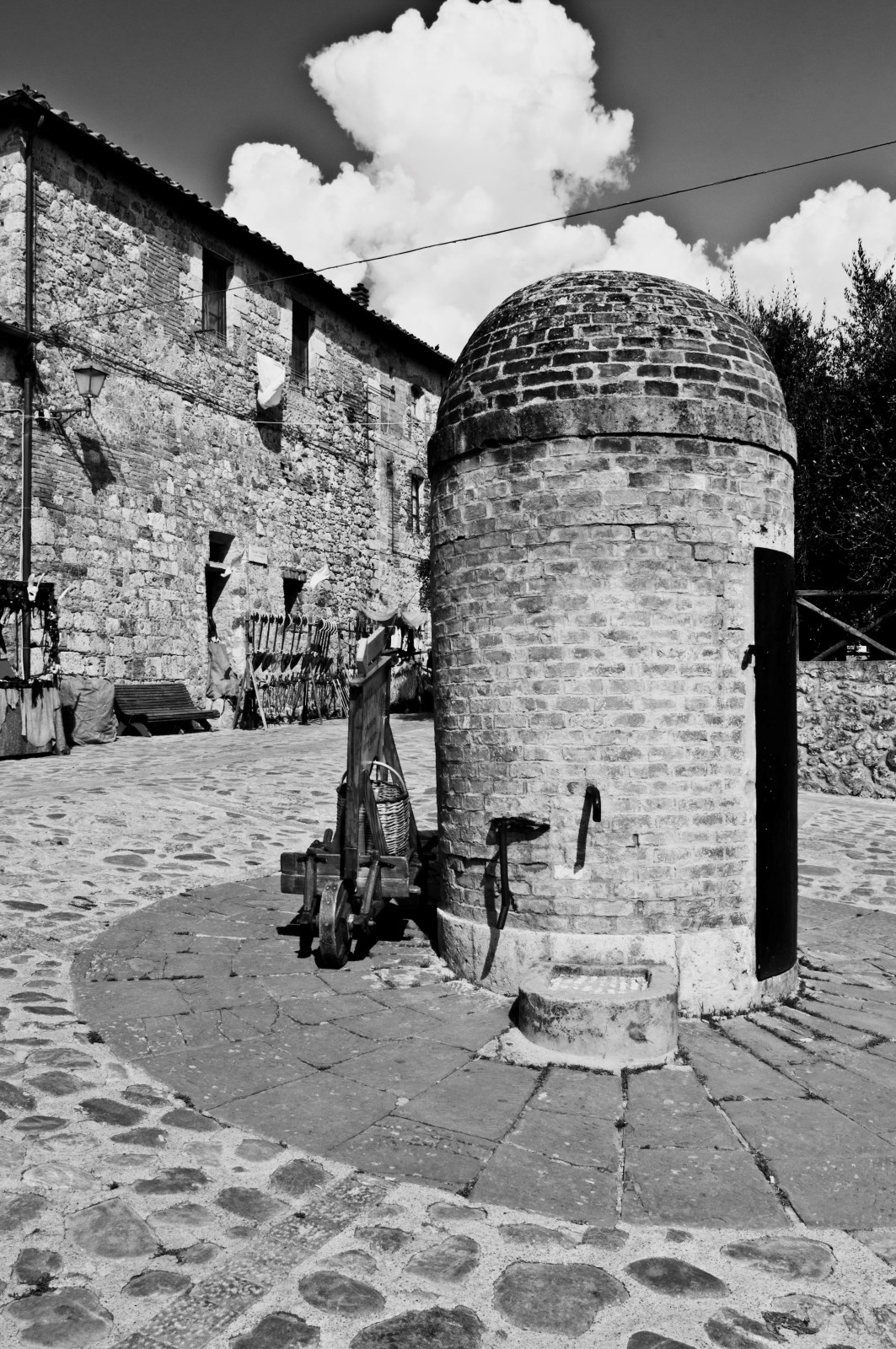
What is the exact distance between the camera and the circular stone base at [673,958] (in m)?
4.63

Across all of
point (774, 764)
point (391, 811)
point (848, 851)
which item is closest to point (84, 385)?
point (391, 811)

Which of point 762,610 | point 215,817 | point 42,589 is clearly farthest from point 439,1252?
point 42,589

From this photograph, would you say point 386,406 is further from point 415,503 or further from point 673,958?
point 673,958

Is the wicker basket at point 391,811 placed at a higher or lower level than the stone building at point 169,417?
lower

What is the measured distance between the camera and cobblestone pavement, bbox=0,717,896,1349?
8.20 ft

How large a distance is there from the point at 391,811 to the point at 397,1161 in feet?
9.67

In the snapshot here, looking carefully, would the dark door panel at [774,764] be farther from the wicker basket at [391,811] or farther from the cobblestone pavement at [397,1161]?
the wicker basket at [391,811]

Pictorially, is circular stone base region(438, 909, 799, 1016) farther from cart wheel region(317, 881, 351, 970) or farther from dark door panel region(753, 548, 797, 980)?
cart wheel region(317, 881, 351, 970)

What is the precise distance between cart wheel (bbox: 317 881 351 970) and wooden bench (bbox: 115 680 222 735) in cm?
956

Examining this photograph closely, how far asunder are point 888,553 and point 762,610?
9926 millimetres

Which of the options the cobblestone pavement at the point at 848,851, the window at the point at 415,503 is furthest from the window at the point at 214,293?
the cobblestone pavement at the point at 848,851

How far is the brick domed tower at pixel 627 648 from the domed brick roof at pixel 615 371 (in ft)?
0.04

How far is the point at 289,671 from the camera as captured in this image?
18.2 metres

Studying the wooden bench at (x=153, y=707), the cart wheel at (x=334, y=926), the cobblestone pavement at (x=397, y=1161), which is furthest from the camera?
the wooden bench at (x=153, y=707)
